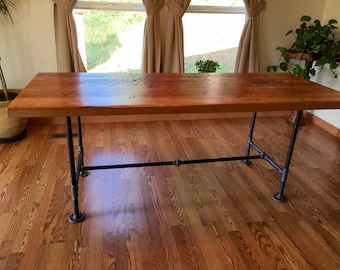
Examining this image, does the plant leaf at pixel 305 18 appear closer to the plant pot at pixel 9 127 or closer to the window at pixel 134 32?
the window at pixel 134 32

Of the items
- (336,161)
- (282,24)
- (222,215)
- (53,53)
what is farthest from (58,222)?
(282,24)

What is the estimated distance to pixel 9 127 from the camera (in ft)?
8.79

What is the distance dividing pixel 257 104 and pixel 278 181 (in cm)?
103

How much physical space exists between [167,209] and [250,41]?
234cm

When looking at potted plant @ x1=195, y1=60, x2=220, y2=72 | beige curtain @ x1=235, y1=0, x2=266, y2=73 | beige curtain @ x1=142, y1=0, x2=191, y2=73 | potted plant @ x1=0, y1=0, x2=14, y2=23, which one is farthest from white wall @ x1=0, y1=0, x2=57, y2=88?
beige curtain @ x1=235, y1=0, x2=266, y2=73

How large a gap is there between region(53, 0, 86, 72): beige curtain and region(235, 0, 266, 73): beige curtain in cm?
181

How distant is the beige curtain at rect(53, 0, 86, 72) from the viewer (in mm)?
2887

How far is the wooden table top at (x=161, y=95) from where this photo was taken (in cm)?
134

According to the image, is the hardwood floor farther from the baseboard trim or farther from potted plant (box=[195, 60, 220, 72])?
potted plant (box=[195, 60, 220, 72])

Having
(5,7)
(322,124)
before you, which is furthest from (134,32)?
(322,124)

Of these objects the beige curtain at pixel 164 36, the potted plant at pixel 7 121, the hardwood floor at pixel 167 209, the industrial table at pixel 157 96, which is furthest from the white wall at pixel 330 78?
the potted plant at pixel 7 121

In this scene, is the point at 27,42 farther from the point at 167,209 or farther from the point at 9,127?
the point at 167,209

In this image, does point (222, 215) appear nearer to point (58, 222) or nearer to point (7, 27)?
point (58, 222)

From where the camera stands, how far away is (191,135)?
309 cm
